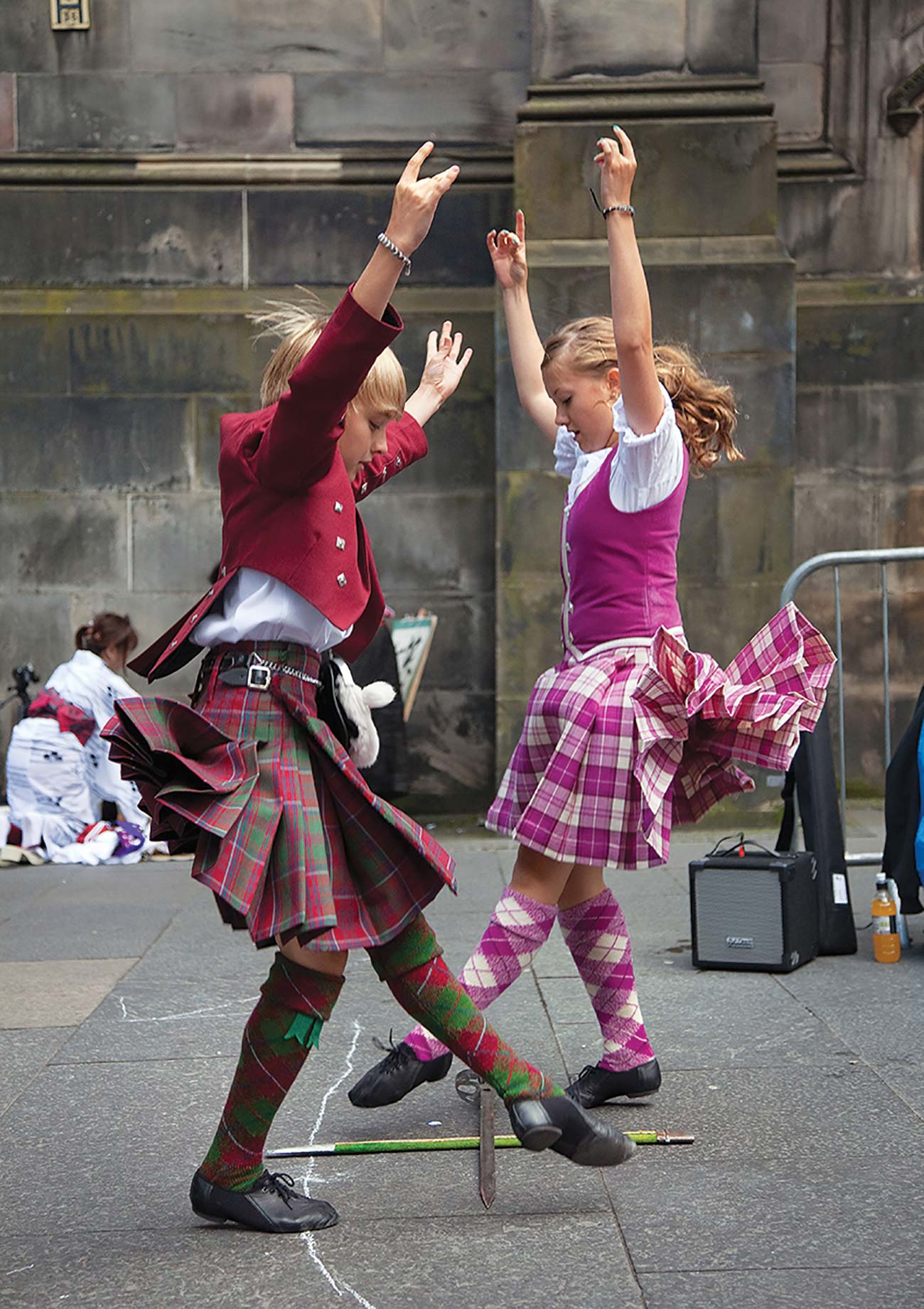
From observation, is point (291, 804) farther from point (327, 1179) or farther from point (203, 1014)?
point (203, 1014)

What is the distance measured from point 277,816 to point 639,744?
104 cm

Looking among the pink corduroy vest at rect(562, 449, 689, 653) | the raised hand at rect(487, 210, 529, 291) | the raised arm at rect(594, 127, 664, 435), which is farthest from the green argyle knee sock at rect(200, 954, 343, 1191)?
Result: the raised hand at rect(487, 210, 529, 291)

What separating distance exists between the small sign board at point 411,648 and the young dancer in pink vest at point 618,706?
5015mm

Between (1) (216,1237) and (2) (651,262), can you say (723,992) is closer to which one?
(1) (216,1237)

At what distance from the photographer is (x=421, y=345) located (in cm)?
893

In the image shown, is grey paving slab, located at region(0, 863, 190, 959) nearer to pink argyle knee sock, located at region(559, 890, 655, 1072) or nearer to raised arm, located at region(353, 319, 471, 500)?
pink argyle knee sock, located at region(559, 890, 655, 1072)

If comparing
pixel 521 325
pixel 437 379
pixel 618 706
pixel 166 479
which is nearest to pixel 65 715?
pixel 166 479

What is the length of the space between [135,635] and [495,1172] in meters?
5.53

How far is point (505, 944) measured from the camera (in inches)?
140

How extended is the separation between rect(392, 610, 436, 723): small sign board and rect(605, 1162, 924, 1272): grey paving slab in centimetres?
568

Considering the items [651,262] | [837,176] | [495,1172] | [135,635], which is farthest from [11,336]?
[495,1172]

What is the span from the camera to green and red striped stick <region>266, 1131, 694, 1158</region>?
3326 mm

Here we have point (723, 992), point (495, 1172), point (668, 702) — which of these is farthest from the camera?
point (723, 992)

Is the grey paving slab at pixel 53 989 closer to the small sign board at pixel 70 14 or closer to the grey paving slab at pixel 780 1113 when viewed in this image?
the grey paving slab at pixel 780 1113
